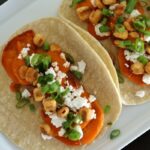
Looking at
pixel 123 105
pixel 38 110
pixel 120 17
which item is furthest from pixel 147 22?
pixel 38 110

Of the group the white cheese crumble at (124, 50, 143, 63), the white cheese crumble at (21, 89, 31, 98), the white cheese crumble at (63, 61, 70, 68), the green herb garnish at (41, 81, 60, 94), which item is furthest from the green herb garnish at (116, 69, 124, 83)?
the white cheese crumble at (21, 89, 31, 98)

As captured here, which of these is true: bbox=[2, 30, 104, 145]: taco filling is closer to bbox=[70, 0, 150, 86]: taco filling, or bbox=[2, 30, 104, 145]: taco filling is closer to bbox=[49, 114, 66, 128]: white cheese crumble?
bbox=[49, 114, 66, 128]: white cheese crumble

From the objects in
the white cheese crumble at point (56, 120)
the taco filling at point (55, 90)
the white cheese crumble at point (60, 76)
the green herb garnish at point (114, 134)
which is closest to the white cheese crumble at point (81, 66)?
the taco filling at point (55, 90)

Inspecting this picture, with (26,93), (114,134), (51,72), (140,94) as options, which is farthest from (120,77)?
A: (26,93)

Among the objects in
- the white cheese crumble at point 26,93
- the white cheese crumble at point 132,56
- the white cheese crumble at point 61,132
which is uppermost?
the white cheese crumble at point 26,93

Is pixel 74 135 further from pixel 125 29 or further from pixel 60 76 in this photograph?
pixel 125 29

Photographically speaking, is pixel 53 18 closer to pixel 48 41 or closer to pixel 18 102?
pixel 48 41

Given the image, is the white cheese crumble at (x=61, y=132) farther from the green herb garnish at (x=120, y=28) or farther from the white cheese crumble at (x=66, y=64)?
the green herb garnish at (x=120, y=28)
